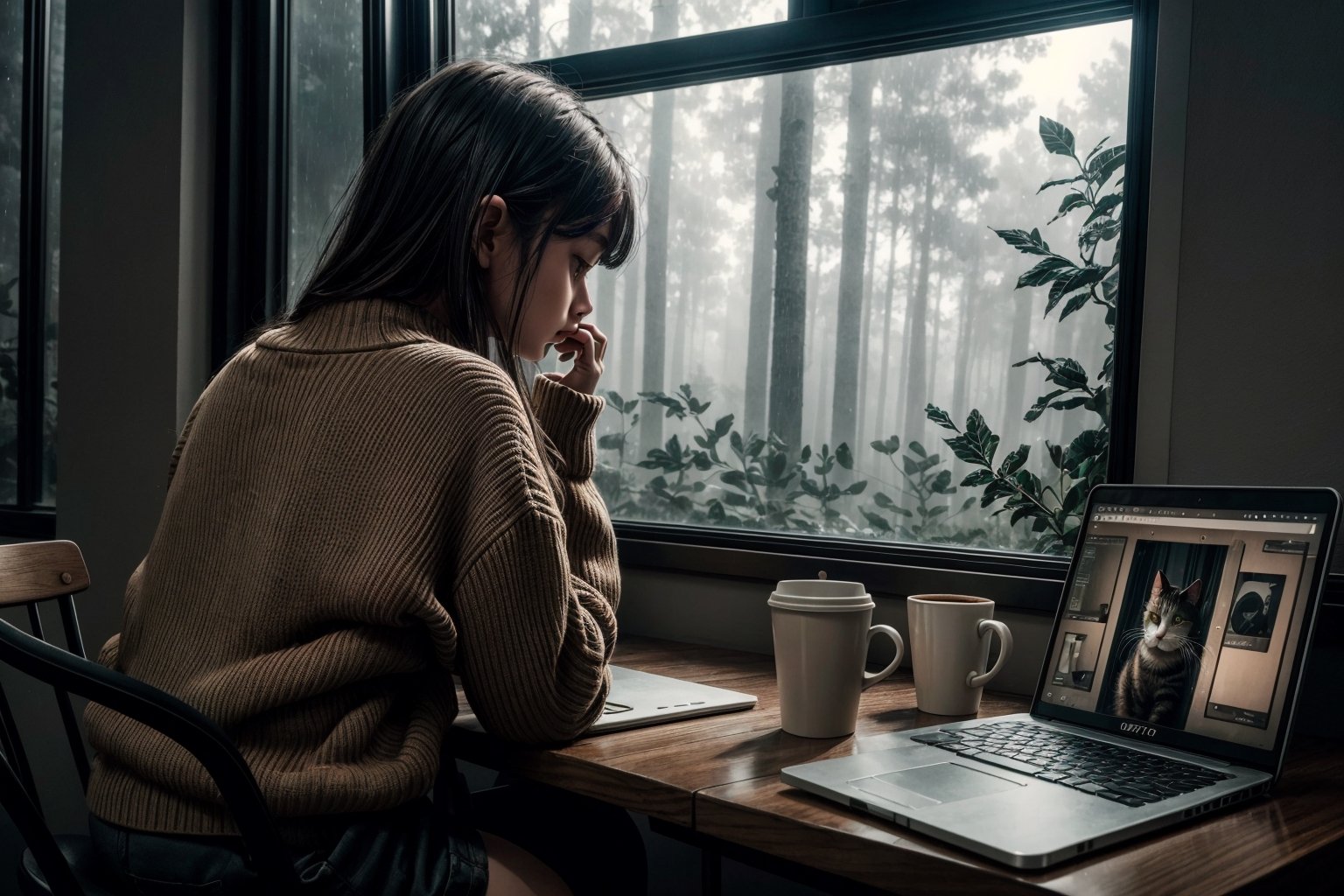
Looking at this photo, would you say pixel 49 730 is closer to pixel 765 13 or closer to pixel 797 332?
pixel 797 332

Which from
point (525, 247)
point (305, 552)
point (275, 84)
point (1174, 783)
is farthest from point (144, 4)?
point (1174, 783)

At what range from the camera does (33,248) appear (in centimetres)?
267

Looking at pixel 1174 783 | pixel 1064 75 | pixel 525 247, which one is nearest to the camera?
pixel 1174 783

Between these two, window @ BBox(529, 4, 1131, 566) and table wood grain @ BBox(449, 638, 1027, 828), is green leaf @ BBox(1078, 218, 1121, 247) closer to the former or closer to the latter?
window @ BBox(529, 4, 1131, 566)

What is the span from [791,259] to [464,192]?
2.33ft

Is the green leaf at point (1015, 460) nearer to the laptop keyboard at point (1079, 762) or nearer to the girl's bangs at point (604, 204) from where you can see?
the laptop keyboard at point (1079, 762)

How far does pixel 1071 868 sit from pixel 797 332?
1.10 m

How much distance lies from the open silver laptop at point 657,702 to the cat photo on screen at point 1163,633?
37 cm

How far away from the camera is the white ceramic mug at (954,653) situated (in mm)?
1072

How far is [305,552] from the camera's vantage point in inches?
34.4

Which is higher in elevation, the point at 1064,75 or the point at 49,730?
the point at 1064,75

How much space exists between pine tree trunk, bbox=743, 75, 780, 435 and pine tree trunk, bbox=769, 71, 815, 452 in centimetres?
1

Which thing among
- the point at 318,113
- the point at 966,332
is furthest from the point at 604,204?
the point at 318,113

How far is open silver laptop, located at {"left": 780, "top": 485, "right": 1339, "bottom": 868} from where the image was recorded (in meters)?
0.73
